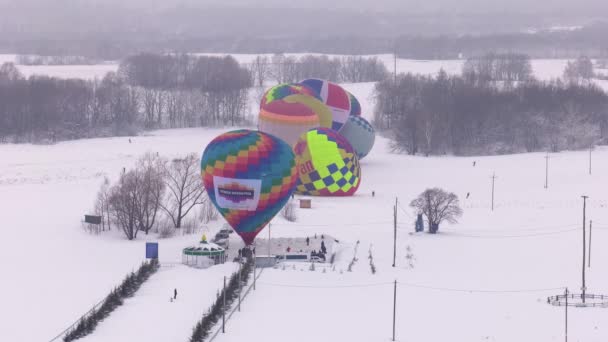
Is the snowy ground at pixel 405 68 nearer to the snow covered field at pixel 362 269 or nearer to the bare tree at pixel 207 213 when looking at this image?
the snow covered field at pixel 362 269

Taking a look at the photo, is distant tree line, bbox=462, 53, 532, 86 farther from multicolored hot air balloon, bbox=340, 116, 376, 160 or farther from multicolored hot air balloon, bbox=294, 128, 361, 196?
multicolored hot air balloon, bbox=294, 128, 361, 196

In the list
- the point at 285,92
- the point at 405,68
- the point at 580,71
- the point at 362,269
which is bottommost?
the point at 362,269

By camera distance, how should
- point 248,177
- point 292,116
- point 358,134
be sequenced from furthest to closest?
1. point 358,134
2. point 292,116
3. point 248,177

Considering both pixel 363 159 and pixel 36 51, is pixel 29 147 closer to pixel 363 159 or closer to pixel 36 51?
pixel 363 159

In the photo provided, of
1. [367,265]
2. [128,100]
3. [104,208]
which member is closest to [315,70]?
[128,100]

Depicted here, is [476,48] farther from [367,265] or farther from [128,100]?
[367,265]
